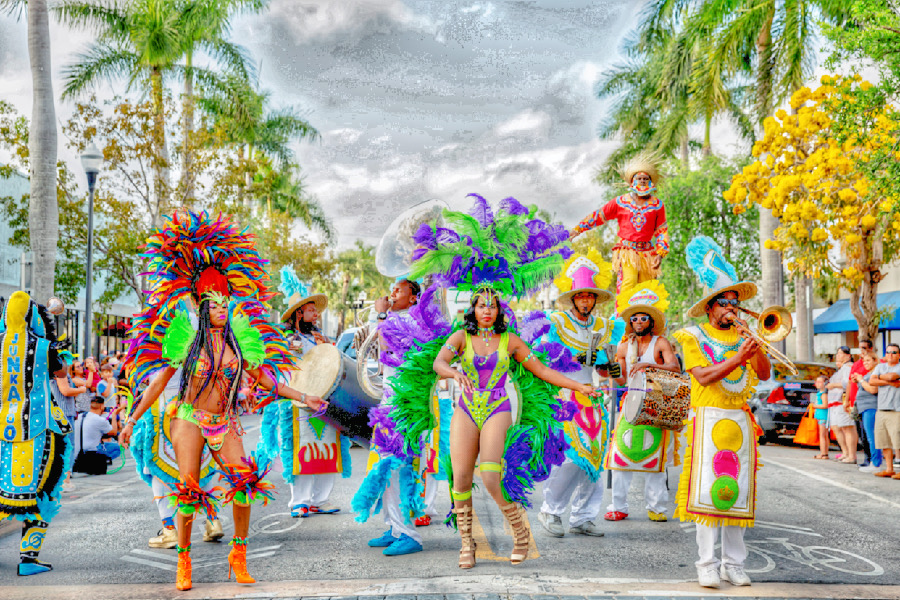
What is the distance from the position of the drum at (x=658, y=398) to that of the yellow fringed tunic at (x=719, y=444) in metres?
1.34

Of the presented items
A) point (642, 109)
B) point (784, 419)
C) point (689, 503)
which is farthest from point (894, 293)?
point (689, 503)

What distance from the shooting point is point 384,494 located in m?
6.34

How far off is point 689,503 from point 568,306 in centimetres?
244

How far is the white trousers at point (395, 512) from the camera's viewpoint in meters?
6.23

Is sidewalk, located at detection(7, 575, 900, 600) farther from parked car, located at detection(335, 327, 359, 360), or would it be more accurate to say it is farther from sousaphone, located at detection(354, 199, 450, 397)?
parked car, located at detection(335, 327, 359, 360)

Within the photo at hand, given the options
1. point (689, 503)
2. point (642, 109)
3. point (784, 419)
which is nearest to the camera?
point (689, 503)

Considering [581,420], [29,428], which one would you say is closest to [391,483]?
[581,420]

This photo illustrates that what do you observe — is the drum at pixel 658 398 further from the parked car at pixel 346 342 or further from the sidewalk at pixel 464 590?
the parked car at pixel 346 342

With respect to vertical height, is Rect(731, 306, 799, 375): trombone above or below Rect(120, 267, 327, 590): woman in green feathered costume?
above

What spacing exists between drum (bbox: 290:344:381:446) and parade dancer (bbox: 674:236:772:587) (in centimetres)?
292

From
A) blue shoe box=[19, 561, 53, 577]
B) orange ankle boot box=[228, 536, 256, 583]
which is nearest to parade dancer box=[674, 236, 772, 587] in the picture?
orange ankle boot box=[228, 536, 256, 583]

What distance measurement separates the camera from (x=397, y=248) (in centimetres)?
663

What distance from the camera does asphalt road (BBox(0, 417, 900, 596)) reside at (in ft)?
18.4

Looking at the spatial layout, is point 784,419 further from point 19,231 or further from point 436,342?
point 19,231
